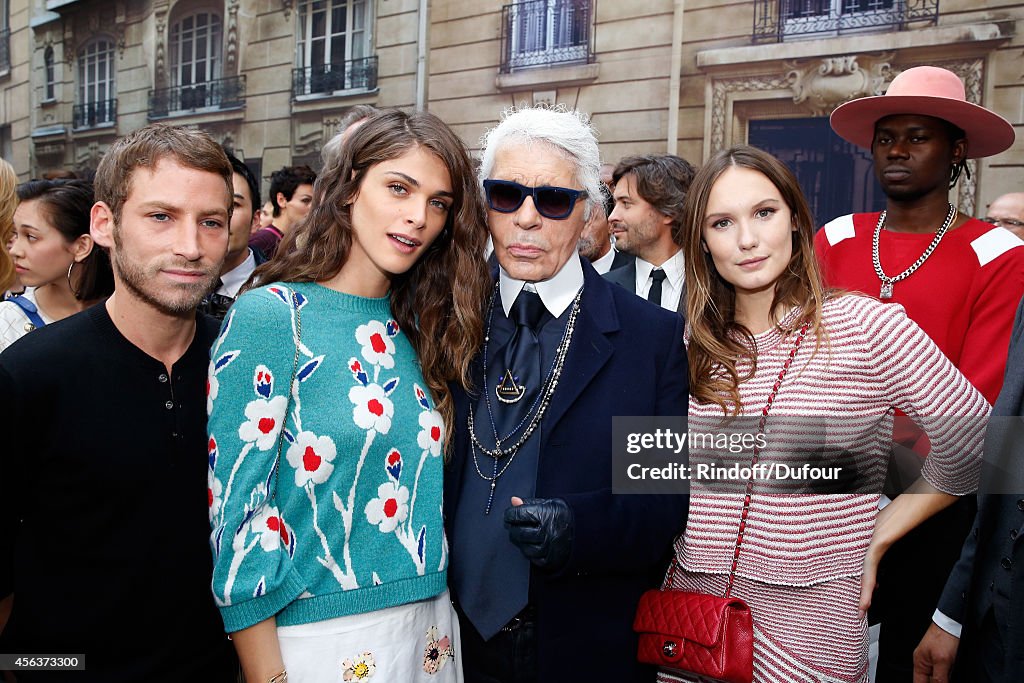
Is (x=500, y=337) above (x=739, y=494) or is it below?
above

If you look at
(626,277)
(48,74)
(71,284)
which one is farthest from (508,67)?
(48,74)

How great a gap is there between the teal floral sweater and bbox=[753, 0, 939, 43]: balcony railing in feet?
14.0

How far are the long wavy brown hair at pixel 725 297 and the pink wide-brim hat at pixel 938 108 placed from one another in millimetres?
1171

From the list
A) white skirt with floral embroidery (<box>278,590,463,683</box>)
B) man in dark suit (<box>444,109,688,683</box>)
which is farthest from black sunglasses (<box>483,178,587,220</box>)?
white skirt with floral embroidery (<box>278,590,463,683</box>)

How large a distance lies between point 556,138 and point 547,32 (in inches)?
165

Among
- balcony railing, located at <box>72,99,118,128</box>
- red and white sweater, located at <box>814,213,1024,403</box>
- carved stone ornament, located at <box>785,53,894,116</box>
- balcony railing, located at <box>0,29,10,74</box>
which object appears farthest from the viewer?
balcony railing, located at <box>0,29,10,74</box>

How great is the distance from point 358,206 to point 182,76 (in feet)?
23.3

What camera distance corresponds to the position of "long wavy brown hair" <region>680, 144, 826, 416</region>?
6.70 ft

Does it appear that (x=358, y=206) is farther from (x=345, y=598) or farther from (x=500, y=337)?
(x=345, y=598)

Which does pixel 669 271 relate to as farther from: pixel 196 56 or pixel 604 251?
pixel 196 56

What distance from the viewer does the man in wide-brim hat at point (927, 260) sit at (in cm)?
265

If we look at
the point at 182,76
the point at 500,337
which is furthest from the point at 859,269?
the point at 182,76

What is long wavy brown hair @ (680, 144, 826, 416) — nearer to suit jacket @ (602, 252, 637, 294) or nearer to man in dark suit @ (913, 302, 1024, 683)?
man in dark suit @ (913, 302, 1024, 683)

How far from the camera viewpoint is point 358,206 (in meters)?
2.01
